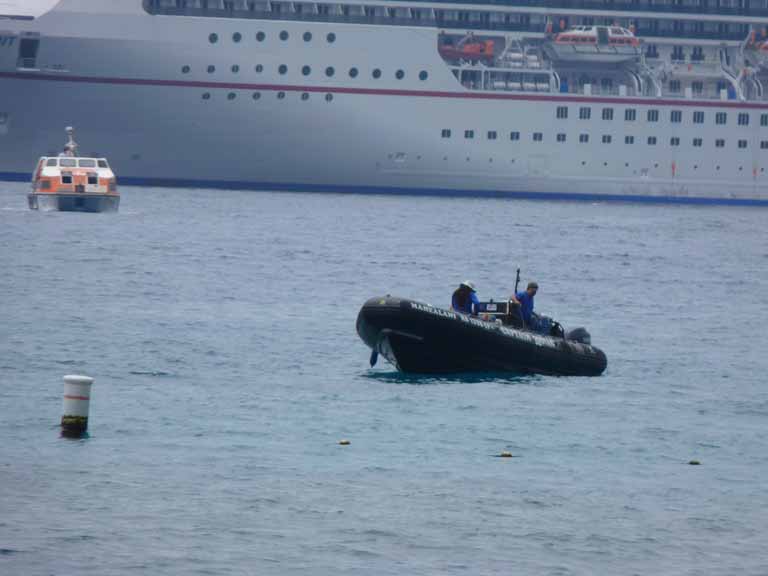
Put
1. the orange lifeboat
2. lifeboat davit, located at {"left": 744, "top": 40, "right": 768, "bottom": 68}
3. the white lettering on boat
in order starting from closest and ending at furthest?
the white lettering on boat → the orange lifeboat → lifeboat davit, located at {"left": 744, "top": 40, "right": 768, "bottom": 68}

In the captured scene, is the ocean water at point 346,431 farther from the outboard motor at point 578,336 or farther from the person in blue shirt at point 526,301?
the person in blue shirt at point 526,301

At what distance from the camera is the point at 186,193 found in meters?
80.8

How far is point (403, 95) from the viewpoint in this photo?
7750 centimetres

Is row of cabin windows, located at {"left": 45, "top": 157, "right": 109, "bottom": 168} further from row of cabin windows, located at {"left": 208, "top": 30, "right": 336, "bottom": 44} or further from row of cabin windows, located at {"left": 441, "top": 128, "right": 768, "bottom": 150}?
row of cabin windows, located at {"left": 441, "top": 128, "right": 768, "bottom": 150}

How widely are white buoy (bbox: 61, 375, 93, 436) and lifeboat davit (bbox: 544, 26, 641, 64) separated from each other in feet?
192

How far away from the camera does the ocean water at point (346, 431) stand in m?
→ 18.8

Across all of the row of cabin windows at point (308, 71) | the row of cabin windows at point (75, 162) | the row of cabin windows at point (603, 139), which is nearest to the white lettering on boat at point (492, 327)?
the row of cabin windows at point (75, 162)

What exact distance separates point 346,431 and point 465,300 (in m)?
5.29

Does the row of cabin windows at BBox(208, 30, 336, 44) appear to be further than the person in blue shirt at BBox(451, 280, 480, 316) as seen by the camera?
Yes

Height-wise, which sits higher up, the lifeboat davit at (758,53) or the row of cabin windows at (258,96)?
the lifeboat davit at (758,53)

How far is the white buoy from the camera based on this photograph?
914 inches

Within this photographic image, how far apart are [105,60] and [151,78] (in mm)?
2198

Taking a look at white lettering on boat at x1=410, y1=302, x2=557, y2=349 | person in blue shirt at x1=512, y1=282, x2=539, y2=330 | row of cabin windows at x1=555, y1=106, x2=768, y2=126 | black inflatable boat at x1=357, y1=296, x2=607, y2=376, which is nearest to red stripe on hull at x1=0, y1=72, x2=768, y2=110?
row of cabin windows at x1=555, y1=106, x2=768, y2=126

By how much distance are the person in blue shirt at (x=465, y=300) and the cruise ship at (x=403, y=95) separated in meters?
47.1
